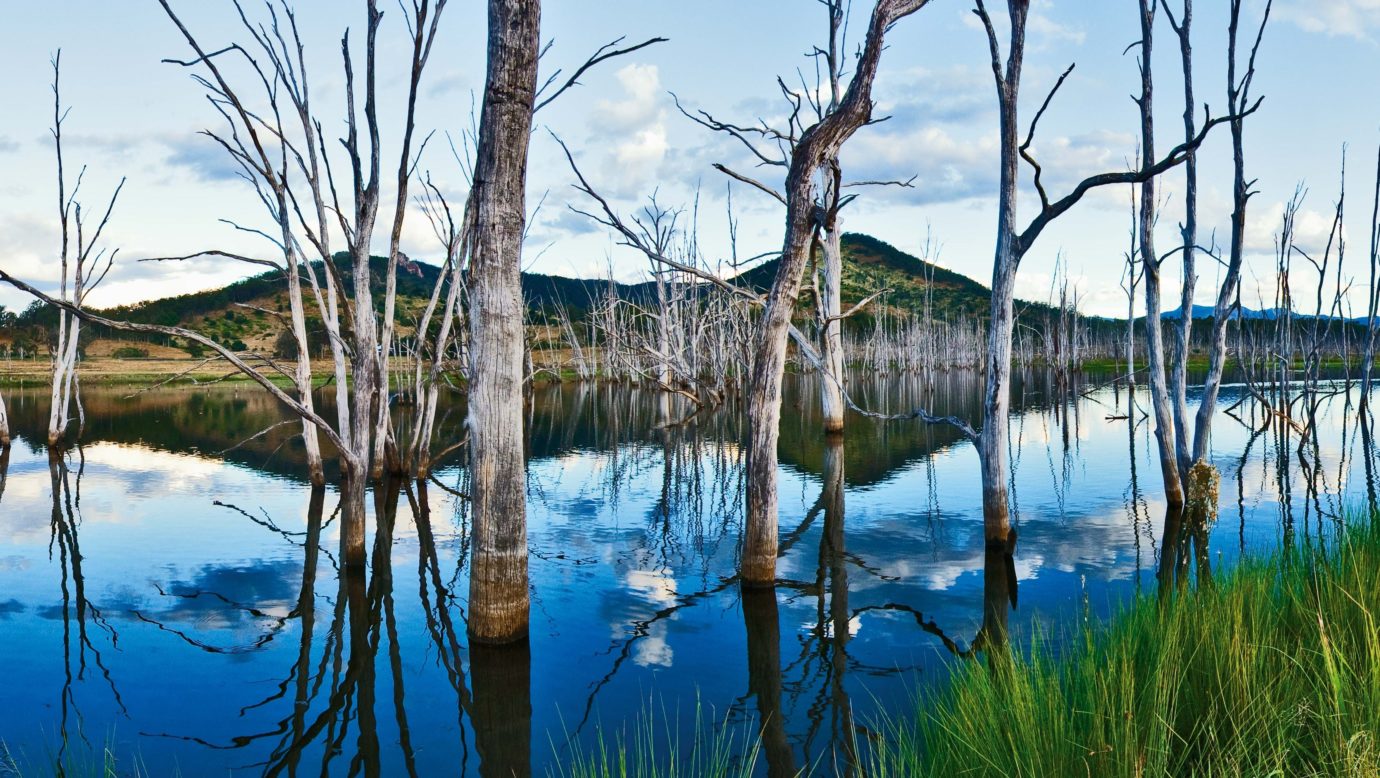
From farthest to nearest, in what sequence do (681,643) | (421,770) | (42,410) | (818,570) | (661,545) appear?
1. (42,410)
2. (661,545)
3. (818,570)
4. (681,643)
5. (421,770)

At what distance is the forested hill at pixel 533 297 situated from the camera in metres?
70.1

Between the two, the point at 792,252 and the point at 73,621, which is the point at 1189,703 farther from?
the point at 73,621

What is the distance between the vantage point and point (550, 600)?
295 inches

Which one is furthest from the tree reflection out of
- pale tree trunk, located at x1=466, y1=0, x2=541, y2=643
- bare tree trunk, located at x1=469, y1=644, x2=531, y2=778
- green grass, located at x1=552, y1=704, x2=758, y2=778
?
pale tree trunk, located at x1=466, y1=0, x2=541, y2=643

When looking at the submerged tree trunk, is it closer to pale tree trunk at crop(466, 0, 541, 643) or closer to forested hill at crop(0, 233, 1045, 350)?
pale tree trunk at crop(466, 0, 541, 643)

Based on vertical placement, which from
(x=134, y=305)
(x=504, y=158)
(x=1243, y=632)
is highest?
(x=134, y=305)

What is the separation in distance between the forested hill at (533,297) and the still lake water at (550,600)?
2133 centimetres

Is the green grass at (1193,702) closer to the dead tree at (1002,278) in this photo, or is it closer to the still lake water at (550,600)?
the still lake water at (550,600)

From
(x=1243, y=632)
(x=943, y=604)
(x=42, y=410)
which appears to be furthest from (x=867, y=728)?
(x=42, y=410)

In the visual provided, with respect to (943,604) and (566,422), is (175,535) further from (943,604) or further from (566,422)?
(566,422)

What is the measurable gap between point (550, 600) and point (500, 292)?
311cm

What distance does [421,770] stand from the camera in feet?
14.5

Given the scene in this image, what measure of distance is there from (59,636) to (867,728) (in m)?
6.03

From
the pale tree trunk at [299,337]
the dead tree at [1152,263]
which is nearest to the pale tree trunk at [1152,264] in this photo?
the dead tree at [1152,263]
